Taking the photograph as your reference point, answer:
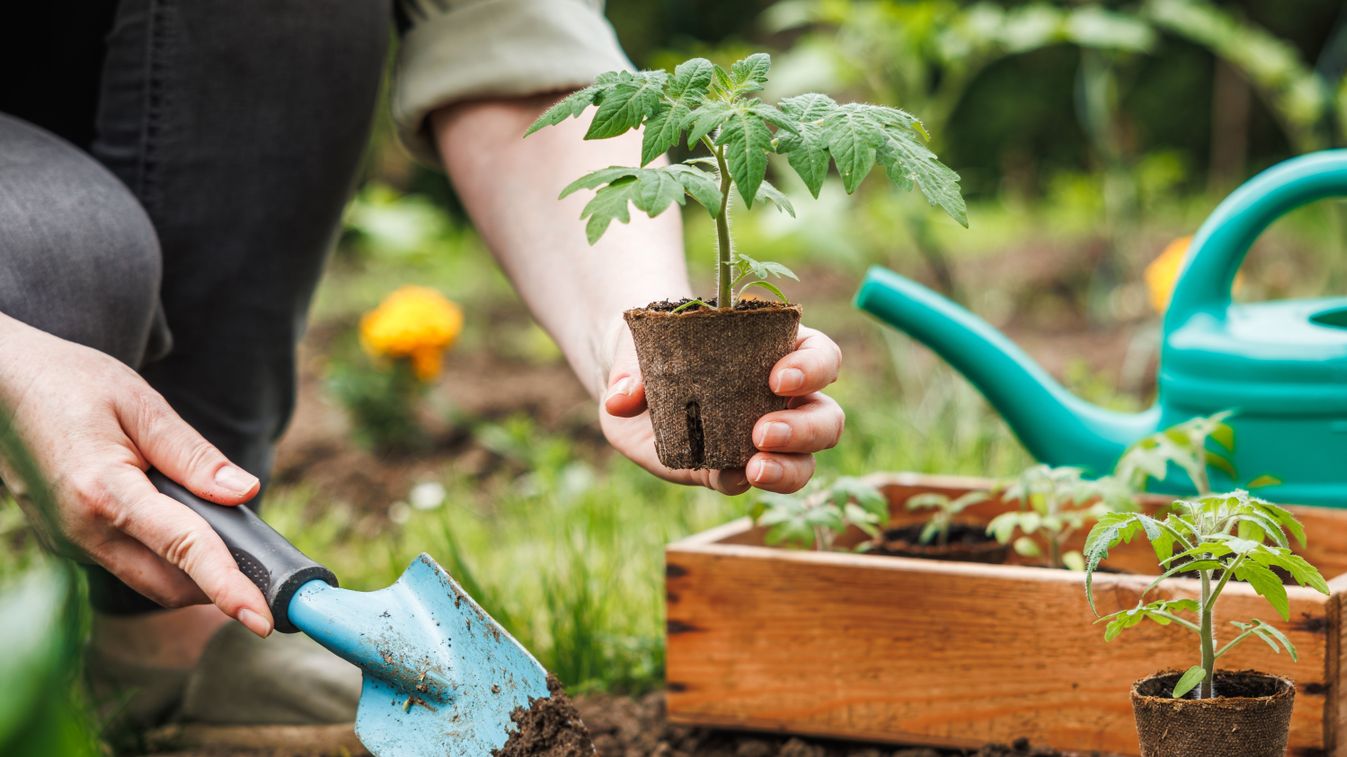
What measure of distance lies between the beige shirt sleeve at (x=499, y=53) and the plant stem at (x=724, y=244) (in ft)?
1.74

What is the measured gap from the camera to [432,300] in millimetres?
3082

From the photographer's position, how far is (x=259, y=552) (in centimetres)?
111

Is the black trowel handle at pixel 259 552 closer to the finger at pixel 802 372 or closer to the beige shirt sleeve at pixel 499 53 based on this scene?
the finger at pixel 802 372

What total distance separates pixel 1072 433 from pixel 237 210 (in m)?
1.09

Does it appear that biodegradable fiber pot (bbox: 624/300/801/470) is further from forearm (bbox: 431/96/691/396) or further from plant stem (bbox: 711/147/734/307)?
forearm (bbox: 431/96/691/396)

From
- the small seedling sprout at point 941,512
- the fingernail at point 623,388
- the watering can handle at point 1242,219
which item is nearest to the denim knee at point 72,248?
the fingernail at point 623,388

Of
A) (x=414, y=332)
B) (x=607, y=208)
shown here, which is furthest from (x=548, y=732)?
(x=414, y=332)

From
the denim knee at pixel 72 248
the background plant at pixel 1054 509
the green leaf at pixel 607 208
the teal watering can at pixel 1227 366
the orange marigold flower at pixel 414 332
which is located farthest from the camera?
the orange marigold flower at pixel 414 332

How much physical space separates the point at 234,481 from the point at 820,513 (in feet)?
2.06

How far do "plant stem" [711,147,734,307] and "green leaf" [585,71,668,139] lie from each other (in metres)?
0.08

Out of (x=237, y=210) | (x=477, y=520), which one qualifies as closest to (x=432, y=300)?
(x=477, y=520)

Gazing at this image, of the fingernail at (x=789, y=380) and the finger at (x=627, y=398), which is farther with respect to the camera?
the finger at (x=627, y=398)

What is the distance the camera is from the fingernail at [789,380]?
1.07 metres

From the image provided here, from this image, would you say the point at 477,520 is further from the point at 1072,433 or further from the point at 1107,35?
the point at 1107,35
